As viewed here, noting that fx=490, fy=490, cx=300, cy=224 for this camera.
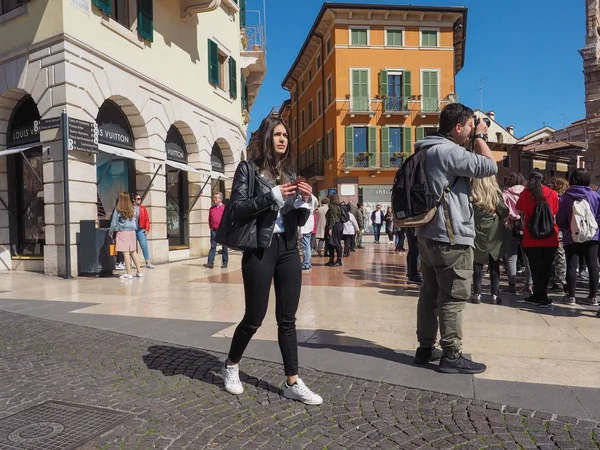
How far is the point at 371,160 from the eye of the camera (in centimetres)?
3366

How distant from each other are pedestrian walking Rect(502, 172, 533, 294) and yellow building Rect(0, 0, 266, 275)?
797 centimetres

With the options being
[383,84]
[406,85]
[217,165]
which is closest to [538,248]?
[217,165]

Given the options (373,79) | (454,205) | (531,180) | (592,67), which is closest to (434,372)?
(454,205)

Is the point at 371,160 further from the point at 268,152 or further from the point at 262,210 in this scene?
the point at 262,210

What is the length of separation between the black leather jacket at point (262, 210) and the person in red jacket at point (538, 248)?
13.7 feet

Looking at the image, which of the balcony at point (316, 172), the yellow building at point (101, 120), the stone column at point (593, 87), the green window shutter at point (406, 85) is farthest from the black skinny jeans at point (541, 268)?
the balcony at point (316, 172)

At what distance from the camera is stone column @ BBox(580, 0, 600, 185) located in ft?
61.4

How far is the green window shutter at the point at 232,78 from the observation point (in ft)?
59.7

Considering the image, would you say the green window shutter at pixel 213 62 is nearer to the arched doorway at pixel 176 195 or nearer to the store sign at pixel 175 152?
the arched doorway at pixel 176 195

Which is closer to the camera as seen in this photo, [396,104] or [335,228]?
[335,228]

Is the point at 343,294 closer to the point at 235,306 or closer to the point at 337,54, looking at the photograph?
the point at 235,306

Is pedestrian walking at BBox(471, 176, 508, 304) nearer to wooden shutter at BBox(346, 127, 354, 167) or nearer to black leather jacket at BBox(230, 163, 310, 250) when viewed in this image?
black leather jacket at BBox(230, 163, 310, 250)

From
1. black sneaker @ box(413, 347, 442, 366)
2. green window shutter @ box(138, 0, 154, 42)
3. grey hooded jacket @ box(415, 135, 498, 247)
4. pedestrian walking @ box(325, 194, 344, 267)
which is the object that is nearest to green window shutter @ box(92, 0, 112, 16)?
green window shutter @ box(138, 0, 154, 42)

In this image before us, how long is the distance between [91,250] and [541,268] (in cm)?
824
